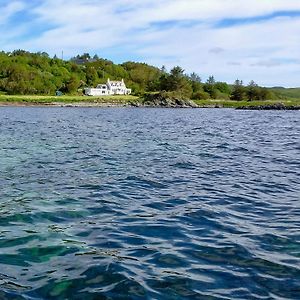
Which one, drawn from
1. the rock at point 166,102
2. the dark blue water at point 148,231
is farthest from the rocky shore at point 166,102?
Result: the dark blue water at point 148,231

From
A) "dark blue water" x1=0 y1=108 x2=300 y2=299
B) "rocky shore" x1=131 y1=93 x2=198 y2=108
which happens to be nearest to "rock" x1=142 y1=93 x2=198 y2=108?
"rocky shore" x1=131 y1=93 x2=198 y2=108

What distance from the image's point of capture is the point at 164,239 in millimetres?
10773

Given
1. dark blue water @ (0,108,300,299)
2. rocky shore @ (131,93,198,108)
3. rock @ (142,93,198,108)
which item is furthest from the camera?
rock @ (142,93,198,108)

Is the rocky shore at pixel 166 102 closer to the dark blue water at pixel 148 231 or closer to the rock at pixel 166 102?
the rock at pixel 166 102

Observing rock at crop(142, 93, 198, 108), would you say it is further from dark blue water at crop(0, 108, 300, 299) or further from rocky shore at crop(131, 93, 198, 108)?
dark blue water at crop(0, 108, 300, 299)

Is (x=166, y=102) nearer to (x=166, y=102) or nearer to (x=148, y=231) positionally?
(x=166, y=102)

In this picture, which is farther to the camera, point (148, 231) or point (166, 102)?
point (166, 102)

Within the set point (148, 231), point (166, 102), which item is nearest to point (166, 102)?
point (166, 102)

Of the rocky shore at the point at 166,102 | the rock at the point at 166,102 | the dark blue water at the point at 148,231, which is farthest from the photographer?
the rock at the point at 166,102

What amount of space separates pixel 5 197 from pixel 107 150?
15037 mm

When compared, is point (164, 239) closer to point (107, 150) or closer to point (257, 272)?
point (257, 272)

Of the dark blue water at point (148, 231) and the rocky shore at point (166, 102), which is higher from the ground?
the rocky shore at point (166, 102)

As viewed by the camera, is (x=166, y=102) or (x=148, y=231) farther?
(x=166, y=102)

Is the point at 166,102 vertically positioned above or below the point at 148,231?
above
